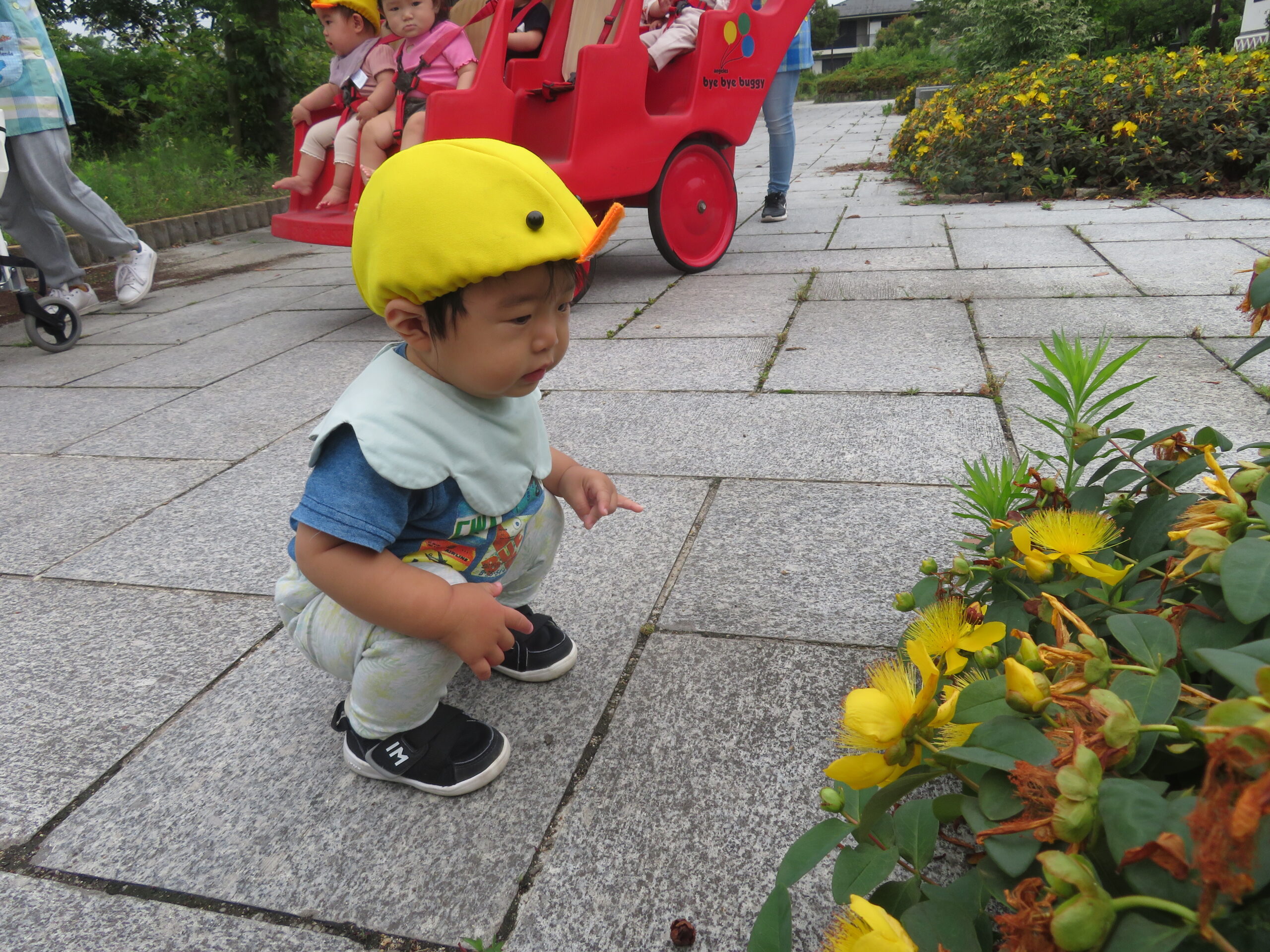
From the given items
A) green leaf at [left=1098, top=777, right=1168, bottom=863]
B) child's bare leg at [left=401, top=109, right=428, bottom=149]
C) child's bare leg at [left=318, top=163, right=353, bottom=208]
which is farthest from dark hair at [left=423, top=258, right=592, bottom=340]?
child's bare leg at [left=318, top=163, right=353, bottom=208]

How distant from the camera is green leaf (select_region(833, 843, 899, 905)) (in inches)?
31.7

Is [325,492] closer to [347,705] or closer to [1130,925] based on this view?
[347,705]

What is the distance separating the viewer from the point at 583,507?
151 cm

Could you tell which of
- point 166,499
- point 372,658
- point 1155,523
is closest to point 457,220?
point 372,658

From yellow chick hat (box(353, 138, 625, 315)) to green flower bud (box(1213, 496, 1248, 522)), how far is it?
824mm

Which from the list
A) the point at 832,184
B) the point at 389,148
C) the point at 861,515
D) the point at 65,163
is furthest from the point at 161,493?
the point at 832,184

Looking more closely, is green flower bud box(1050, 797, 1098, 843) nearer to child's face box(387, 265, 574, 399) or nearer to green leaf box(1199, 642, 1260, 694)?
green leaf box(1199, 642, 1260, 694)

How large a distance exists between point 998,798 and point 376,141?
420 cm

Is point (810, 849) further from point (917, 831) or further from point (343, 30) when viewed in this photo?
point (343, 30)

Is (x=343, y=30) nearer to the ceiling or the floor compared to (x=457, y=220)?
nearer to the ceiling

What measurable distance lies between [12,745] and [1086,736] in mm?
1699

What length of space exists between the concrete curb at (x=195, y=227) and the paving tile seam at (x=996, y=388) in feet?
19.9

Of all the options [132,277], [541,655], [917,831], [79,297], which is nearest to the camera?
[917,831]

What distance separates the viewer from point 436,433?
127 cm
